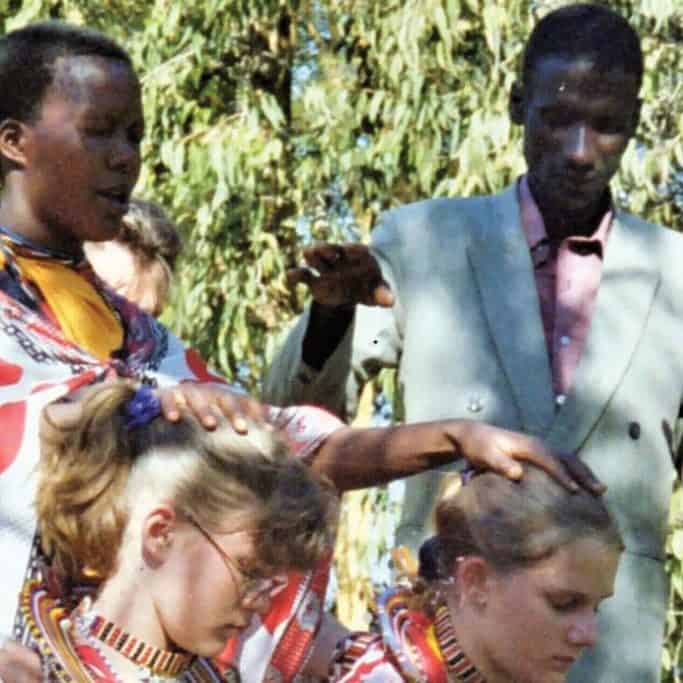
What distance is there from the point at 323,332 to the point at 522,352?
439mm

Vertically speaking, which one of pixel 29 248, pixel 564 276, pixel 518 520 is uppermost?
pixel 29 248

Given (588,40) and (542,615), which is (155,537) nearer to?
(542,615)

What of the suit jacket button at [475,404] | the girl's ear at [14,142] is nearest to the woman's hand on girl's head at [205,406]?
the girl's ear at [14,142]

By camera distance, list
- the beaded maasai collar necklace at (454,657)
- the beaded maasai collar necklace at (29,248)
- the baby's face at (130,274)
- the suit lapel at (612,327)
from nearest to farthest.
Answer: the beaded maasai collar necklace at (29,248) < the beaded maasai collar necklace at (454,657) < the suit lapel at (612,327) < the baby's face at (130,274)

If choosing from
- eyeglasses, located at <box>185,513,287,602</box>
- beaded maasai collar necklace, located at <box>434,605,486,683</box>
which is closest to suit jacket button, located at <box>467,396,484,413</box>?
beaded maasai collar necklace, located at <box>434,605,486,683</box>

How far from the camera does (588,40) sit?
4.70 metres

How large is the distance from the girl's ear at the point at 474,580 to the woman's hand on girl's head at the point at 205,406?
0.58 m

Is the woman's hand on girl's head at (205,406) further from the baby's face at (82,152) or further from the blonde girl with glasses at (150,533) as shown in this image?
the baby's face at (82,152)

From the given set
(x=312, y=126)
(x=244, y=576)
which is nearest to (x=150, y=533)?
(x=244, y=576)

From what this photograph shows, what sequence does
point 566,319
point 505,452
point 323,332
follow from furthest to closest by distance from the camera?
point 566,319, point 323,332, point 505,452

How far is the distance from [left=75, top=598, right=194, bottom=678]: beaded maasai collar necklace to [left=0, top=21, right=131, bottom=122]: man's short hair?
32.3 inches

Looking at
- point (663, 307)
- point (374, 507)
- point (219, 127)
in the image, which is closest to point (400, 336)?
point (663, 307)

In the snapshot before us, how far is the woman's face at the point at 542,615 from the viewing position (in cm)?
389

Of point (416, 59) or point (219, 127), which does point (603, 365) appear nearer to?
point (416, 59)
